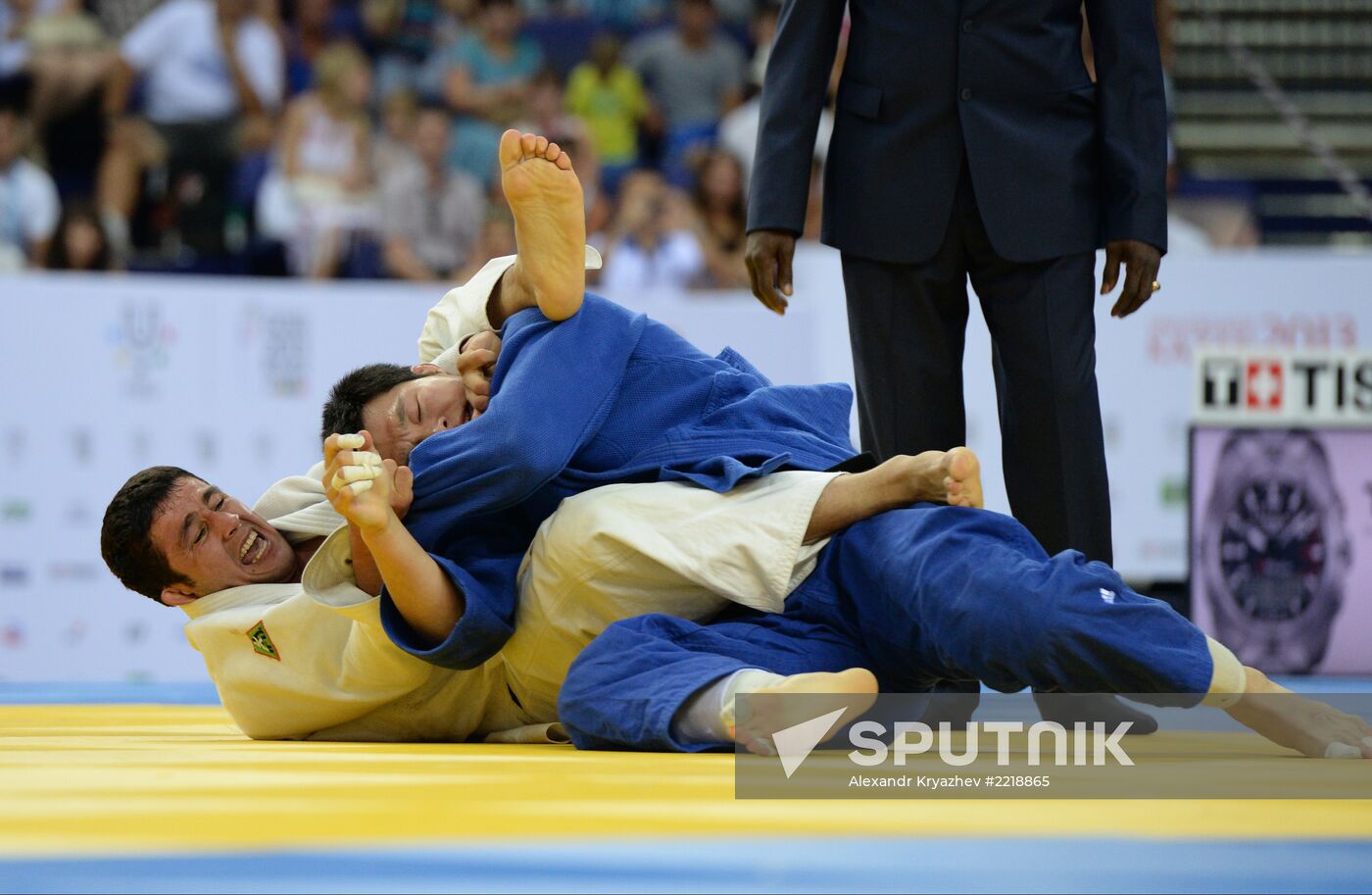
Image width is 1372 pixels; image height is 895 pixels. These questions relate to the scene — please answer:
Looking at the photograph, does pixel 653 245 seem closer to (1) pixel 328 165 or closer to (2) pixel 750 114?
(2) pixel 750 114

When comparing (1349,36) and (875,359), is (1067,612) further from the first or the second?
(1349,36)

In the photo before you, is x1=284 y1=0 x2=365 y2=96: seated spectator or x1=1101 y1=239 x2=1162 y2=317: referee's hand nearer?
x1=1101 y1=239 x2=1162 y2=317: referee's hand

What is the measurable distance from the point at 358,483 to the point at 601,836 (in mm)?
758

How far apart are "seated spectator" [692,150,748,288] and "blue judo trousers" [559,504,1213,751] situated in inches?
167

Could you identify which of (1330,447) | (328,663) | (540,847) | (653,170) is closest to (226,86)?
(653,170)

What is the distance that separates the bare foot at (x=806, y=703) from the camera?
Answer: 1586mm

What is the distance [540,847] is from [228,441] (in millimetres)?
3516

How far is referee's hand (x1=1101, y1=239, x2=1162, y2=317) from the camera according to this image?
2.41m

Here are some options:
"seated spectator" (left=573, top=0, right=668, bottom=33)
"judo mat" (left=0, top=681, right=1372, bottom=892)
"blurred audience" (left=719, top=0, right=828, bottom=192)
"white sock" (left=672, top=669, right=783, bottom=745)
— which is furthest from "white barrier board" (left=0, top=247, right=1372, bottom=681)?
"seated spectator" (left=573, top=0, right=668, bottom=33)

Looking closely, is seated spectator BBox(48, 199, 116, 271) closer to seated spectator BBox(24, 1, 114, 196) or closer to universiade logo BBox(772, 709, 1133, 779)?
seated spectator BBox(24, 1, 114, 196)

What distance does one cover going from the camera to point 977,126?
247 centimetres

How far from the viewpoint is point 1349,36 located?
290 inches

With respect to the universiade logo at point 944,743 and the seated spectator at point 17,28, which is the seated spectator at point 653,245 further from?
the universiade logo at point 944,743

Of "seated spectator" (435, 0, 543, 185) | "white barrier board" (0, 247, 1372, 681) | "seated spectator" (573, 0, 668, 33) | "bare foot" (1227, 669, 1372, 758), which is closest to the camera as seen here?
"bare foot" (1227, 669, 1372, 758)
